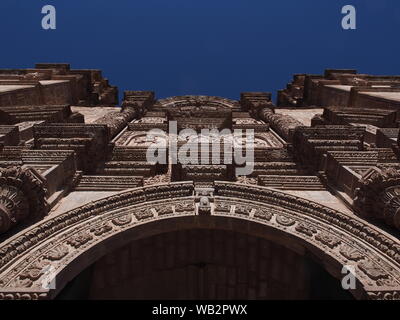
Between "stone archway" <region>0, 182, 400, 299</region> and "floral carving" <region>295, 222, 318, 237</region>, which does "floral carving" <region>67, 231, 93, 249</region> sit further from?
"floral carving" <region>295, 222, 318, 237</region>

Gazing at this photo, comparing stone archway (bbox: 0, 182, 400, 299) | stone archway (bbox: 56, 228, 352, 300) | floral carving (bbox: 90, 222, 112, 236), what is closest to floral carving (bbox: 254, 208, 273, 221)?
stone archway (bbox: 0, 182, 400, 299)

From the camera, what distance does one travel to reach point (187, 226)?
7746 millimetres

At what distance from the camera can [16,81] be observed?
2189 cm

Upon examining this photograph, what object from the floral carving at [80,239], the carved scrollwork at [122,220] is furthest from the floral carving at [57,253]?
the carved scrollwork at [122,220]

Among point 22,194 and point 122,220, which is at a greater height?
point 22,194

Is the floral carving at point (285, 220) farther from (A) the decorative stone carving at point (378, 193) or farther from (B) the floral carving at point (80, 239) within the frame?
(B) the floral carving at point (80, 239)

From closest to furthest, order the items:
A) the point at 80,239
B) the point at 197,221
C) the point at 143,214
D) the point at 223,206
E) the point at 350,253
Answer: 1. the point at 350,253
2. the point at 80,239
3. the point at 143,214
4. the point at 197,221
5. the point at 223,206

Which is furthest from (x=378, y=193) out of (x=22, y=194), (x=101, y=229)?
(x=22, y=194)

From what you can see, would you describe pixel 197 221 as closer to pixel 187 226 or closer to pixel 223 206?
pixel 187 226

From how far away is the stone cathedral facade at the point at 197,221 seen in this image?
650 centimetres

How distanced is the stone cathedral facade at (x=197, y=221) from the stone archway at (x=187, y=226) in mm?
22

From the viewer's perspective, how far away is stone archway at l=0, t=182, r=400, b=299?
602 cm

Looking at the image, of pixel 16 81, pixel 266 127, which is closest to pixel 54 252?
pixel 266 127

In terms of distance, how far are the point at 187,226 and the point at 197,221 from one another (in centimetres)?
23
